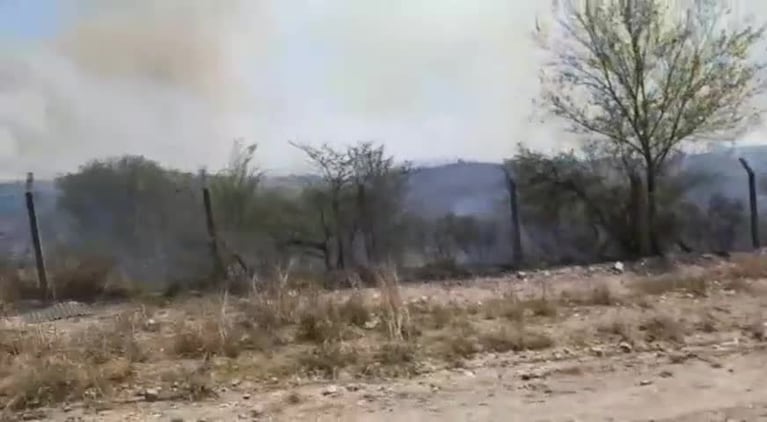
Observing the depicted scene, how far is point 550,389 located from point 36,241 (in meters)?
9.74

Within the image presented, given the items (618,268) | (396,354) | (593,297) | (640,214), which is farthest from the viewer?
(640,214)

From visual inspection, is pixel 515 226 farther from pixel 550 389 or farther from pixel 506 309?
pixel 550 389

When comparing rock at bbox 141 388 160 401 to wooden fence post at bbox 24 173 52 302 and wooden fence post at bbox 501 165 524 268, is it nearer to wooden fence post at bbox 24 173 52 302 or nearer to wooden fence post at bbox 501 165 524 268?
wooden fence post at bbox 24 173 52 302

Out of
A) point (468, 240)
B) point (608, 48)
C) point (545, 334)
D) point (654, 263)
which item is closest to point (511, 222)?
point (468, 240)

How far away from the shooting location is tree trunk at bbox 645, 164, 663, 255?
54.9ft

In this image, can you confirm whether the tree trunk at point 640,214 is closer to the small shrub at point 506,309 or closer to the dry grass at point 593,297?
the dry grass at point 593,297

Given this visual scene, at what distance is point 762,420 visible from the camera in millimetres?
6277

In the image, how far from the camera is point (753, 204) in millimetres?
16391

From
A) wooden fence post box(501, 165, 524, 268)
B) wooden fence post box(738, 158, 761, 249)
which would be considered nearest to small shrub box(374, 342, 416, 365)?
wooden fence post box(501, 165, 524, 268)

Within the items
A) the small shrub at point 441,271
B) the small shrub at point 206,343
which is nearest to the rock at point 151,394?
the small shrub at point 206,343

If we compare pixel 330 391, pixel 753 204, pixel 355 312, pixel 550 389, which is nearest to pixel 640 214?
pixel 753 204

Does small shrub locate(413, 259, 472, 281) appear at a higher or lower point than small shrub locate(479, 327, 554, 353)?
higher

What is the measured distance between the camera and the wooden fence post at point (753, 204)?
640 inches

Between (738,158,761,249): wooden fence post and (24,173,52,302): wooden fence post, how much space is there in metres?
11.8
